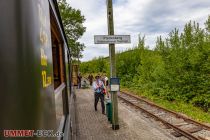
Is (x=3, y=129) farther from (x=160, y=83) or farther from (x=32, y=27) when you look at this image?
(x=160, y=83)

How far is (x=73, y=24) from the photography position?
1382 inches

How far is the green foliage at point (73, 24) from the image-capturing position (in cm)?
3431

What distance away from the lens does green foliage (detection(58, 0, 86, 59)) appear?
113ft

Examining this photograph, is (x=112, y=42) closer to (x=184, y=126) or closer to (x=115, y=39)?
(x=115, y=39)

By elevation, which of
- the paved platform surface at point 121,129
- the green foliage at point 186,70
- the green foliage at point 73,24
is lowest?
the paved platform surface at point 121,129

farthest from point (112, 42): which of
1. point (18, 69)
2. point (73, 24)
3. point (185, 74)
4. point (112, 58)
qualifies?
point (73, 24)

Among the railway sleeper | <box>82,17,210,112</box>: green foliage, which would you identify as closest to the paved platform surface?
the railway sleeper

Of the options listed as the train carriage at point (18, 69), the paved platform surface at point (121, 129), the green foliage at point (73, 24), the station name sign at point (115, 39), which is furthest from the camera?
the green foliage at point (73, 24)

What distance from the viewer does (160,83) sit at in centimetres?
1808

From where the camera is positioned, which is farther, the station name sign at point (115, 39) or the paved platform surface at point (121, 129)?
the station name sign at point (115, 39)

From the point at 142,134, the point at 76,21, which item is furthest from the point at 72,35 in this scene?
the point at 142,134

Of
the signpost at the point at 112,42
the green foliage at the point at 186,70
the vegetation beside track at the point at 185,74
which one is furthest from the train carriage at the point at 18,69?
the green foliage at the point at 186,70

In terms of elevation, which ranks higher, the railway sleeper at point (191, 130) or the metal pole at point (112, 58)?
the metal pole at point (112, 58)

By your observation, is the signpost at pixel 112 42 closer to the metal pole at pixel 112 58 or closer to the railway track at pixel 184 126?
the metal pole at pixel 112 58
